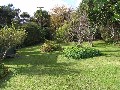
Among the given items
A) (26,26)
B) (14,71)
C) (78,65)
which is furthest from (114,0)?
(26,26)

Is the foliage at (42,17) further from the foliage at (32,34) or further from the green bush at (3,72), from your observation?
the green bush at (3,72)

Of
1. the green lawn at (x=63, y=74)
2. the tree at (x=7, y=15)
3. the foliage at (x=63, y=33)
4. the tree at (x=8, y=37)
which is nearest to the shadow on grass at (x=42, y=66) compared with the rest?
the green lawn at (x=63, y=74)

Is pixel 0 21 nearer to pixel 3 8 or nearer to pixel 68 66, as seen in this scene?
pixel 3 8

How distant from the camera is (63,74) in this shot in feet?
81.8

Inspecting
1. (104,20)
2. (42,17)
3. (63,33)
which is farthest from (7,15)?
(104,20)

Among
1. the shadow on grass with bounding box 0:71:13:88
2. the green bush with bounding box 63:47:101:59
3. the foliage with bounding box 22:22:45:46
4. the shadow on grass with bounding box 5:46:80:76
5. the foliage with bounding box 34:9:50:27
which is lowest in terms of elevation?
the shadow on grass with bounding box 0:71:13:88

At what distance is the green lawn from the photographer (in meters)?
21.3

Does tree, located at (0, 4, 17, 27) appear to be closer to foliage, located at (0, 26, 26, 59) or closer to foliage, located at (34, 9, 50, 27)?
foliage, located at (34, 9, 50, 27)

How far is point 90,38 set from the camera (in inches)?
1724

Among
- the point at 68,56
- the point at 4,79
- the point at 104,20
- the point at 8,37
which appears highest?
the point at 104,20

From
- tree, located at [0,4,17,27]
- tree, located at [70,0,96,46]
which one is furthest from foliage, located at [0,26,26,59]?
tree, located at [0,4,17,27]

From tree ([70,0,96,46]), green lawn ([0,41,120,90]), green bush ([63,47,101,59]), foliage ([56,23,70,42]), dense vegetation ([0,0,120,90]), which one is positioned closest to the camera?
Result: green lawn ([0,41,120,90])

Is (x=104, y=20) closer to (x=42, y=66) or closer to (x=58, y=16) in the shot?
(x=58, y=16)

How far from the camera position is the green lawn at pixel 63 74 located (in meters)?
21.3
